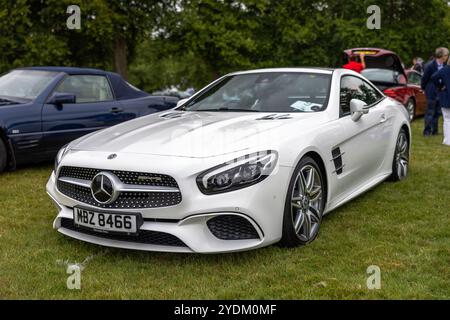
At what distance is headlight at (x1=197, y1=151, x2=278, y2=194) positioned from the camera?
136 inches

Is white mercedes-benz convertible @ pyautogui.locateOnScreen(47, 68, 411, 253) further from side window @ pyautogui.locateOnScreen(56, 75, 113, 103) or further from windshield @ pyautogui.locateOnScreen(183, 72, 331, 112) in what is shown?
side window @ pyautogui.locateOnScreen(56, 75, 113, 103)

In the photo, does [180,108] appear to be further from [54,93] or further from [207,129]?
[54,93]

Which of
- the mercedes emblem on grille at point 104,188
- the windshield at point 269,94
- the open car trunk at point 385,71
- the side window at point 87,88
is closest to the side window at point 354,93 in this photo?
the windshield at point 269,94

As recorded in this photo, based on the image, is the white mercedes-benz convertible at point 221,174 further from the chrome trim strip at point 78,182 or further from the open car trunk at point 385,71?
the open car trunk at point 385,71

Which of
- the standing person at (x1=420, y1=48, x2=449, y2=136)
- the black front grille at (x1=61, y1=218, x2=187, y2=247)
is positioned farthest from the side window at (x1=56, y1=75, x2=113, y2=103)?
the standing person at (x1=420, y1=48, x2=449, y2=136)

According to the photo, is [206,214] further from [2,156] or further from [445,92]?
[445,92]

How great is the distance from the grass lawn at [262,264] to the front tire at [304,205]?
0.10m

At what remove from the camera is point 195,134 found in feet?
13.1

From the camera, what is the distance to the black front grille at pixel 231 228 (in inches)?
138

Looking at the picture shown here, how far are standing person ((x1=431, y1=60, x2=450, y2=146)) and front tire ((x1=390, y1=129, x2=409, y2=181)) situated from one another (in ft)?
8.98

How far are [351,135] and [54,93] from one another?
12.8 ft

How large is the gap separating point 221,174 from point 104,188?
2.52ft

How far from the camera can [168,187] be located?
137 inches
